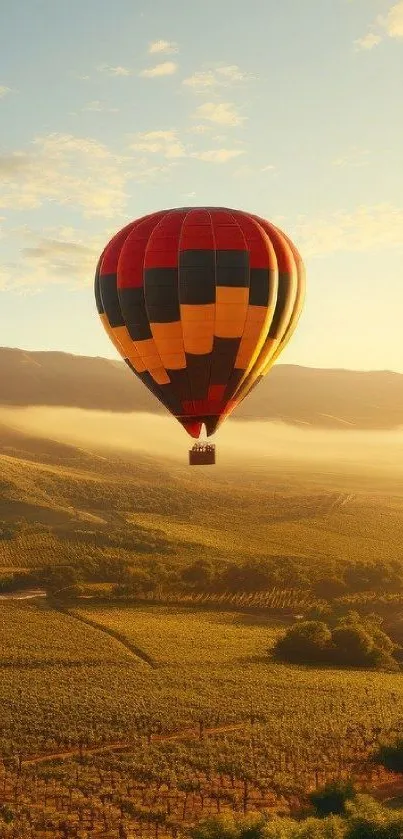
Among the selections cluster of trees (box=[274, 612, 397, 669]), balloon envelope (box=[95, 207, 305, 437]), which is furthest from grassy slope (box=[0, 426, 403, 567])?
balloon envelope (box=[95, 207, 305, 437])

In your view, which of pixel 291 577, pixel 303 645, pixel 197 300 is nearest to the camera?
pixel 197 300

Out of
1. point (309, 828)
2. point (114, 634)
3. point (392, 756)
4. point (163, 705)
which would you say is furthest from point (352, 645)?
point (309, 828)

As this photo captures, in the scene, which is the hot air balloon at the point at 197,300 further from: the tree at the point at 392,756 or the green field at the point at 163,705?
the tree at the point at 392,756

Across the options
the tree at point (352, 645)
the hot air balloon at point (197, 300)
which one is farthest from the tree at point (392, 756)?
the tree at point (352, 645)

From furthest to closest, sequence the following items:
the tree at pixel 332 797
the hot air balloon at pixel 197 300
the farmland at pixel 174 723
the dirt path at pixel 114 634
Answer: the dirt path at pixel 114 634 < the farmland at pixel 174 723 < the hot air balloon at pixel 197 300 < the tree at pixel 332 797

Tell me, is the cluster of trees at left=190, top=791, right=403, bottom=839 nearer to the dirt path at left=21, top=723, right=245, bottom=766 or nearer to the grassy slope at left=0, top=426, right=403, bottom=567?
the dirt path at left=21, top=723, right=245, bottom=766

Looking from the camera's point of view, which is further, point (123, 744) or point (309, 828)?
point (123, 744)

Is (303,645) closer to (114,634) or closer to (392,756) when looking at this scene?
(114,634)
